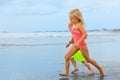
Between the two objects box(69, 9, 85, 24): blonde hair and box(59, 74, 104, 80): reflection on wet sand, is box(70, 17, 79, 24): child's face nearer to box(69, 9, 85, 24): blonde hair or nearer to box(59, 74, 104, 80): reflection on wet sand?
box(69, 9, 85, 24): blonde hair

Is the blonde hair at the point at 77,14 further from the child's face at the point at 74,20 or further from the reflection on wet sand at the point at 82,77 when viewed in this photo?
the reflection on wet sand at the point at 82,77

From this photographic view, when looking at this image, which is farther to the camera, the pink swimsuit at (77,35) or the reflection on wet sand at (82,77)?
the pink swimsuit at (77,35)

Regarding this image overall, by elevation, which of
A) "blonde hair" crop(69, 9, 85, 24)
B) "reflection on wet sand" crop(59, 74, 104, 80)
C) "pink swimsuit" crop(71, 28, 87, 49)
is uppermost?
"blonde hair" crop(69, 9, 85, 24)

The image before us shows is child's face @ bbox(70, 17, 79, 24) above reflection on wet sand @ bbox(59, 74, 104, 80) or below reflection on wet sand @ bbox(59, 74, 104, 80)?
above

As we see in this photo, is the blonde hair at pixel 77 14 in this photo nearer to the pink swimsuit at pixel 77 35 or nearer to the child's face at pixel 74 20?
the child's face at pixel 74 20

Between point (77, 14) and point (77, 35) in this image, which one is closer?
point (77, 14)

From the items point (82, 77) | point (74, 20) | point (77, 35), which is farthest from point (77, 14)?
point (82, 77)

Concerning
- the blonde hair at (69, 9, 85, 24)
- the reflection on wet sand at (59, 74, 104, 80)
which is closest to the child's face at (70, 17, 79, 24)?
the blonde hair at (69, 9, 85, 24)

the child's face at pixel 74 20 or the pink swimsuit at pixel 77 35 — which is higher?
the child's face at pixel 74 20

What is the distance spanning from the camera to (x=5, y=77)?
8.06 metres

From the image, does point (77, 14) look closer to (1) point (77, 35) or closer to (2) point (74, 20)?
(2) point (74, 20)

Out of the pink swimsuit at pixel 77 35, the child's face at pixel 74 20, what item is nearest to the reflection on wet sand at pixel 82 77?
the pink swimsuit at pixel 77 35

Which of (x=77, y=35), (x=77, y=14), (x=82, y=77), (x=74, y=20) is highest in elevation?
(x=77, y=14)

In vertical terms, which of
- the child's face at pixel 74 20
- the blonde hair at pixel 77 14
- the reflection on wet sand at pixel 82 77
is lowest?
the reflection on wet sand at pixel 82 77
